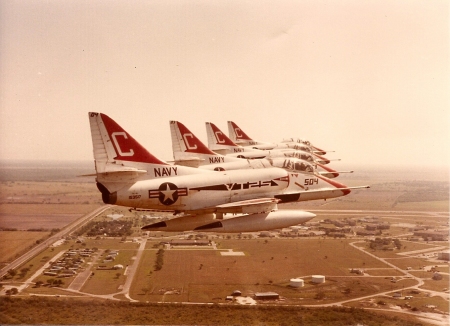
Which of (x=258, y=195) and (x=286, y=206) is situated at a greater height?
(x=258, y=195)

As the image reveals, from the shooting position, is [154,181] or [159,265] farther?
[159,265]

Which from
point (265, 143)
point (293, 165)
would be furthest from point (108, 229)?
point (293, 165)

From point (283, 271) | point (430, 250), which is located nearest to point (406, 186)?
point (430, 250)

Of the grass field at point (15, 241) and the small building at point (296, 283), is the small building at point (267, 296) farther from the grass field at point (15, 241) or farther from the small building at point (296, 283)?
the grass field at point (15, 241)

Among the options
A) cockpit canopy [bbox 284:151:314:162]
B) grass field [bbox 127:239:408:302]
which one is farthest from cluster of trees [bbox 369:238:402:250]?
cockpit canopy [bbox 284:151:314:162]

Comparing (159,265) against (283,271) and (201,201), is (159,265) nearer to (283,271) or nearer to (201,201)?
(283,271)

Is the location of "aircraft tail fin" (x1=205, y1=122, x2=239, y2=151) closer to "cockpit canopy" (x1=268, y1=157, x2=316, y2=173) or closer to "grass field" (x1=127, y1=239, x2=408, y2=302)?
"cockpit canopy" (x1=268, y1=157, x2=316, y2=173)

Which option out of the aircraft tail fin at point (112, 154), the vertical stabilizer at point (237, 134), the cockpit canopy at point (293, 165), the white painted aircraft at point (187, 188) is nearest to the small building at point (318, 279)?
the vertical stabilizer at point (237, 134)
